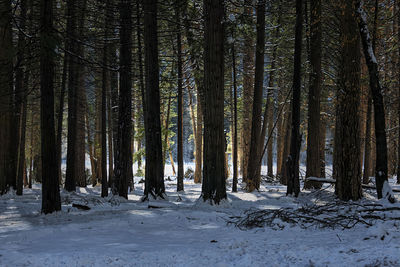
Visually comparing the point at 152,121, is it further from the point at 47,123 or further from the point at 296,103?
the point at 296,103

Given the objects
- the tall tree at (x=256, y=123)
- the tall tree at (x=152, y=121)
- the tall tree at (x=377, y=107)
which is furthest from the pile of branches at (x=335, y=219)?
the tall tree at (x=256, y=123)

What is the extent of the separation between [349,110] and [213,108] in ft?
10.3

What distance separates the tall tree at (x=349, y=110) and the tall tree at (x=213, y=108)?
111 inches

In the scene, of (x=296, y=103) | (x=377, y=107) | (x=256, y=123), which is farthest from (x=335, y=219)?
(x=256, y=123)

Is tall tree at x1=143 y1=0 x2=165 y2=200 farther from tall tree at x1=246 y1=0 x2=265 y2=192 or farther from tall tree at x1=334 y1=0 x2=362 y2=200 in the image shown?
tall tree at x1=334 y1=0 x2=362 y2=200

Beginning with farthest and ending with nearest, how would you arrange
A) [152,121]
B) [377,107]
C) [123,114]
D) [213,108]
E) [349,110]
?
1. [123,114]
2. [152,121]
3. [213,108]
4. [349,110]
5. [377,107]

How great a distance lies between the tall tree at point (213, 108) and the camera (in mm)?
7973

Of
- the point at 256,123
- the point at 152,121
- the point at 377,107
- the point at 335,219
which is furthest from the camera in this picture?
the point at 256,123

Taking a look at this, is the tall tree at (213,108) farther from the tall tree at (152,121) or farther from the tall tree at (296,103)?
the tall tree at (296,103)

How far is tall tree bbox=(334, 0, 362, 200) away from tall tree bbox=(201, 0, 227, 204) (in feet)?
9.22

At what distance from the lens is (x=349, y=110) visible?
741 centimetres

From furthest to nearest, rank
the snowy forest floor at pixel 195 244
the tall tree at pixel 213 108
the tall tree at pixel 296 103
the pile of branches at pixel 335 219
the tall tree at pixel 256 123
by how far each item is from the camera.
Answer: the tall tree at pixel 256 123 < the tall tree at pixel 296 103 < the tall tree at pixel 213 108 < the pile of branches at pixel 335 219 < the snowy forest floor at pixel 195 244

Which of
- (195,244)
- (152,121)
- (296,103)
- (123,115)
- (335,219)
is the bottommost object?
(195,244)

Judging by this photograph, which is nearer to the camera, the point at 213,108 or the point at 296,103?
the point at 213,108
